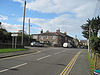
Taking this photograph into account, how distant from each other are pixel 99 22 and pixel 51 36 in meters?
29.0

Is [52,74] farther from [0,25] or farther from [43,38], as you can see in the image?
[43,38]

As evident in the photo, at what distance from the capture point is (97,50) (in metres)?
20.2

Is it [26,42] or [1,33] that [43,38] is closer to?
[26,42]

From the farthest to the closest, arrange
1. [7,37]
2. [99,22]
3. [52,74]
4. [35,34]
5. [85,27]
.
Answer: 1. [35,34]
2. [85,27]
3. [99,22]
4. [7,37]
5. [52,74]

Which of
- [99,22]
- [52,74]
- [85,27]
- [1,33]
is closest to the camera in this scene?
[52,74]

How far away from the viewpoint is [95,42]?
64.0 feet

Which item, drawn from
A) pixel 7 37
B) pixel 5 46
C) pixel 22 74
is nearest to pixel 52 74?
pixel 22 74

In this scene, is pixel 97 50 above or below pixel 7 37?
below

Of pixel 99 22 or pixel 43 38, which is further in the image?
pixel 43 38

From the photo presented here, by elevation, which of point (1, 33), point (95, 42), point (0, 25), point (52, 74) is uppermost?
point (0, 25)

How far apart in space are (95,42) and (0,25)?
105 ft

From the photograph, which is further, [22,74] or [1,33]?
[1,33]

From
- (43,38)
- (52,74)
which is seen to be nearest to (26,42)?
(43,38)

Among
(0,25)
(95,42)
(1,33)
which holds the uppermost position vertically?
(0,25)
